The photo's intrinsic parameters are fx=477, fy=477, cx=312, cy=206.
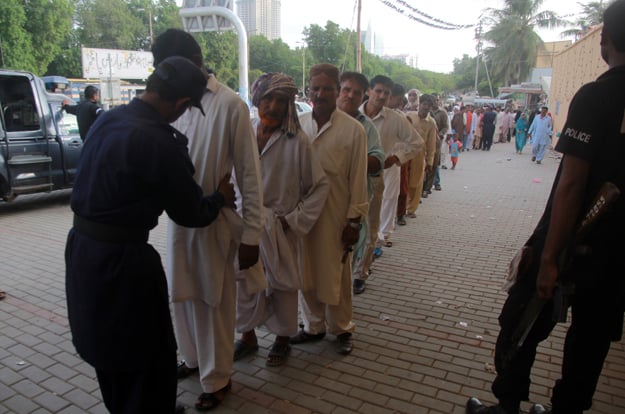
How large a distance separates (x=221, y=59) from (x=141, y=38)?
33.8ft

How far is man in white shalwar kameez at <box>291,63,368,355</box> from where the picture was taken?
3.35 m

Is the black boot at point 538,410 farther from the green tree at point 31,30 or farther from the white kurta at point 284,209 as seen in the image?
the green tree at point 31,30

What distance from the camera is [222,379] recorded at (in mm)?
2867

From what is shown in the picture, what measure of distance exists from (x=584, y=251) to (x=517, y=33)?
54790 millimetres

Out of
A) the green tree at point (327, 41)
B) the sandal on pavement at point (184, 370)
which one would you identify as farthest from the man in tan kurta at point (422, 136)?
the green tree at point (327, 41)

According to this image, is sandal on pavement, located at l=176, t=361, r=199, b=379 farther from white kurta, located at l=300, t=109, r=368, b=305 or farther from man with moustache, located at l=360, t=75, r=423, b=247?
man with moustache, located at l=360, t=75, r=423, b=247

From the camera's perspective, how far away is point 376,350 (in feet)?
11.8

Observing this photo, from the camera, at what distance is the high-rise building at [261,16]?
68.1m

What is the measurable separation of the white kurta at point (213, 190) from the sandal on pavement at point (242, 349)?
3.08 feet

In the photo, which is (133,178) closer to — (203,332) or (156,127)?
(156,127)

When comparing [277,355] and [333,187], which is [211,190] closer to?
[333,187]

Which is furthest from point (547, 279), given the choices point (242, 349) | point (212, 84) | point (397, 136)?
point (397, 136)

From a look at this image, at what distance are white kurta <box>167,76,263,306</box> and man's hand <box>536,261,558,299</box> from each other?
145cm

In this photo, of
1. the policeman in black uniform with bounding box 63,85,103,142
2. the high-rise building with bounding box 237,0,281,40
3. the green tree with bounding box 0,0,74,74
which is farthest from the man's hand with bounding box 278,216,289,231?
the high-rise building with bounding box 237,0,281,40
